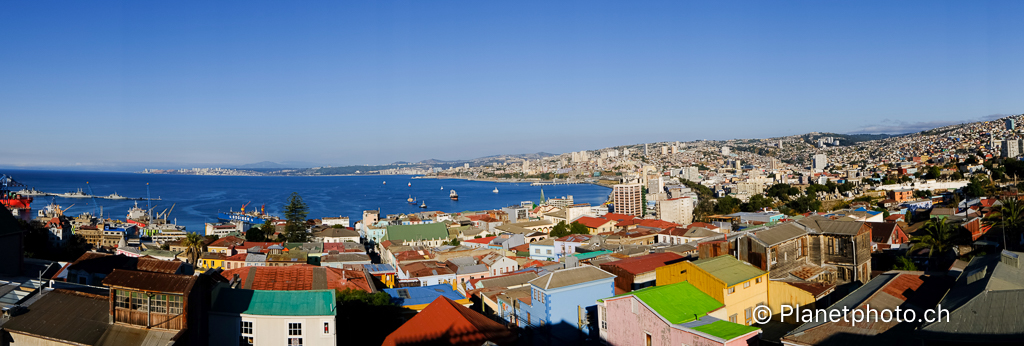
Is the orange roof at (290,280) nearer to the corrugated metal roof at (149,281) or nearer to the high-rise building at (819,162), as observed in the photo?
the corrugated metal roof at (149,281)

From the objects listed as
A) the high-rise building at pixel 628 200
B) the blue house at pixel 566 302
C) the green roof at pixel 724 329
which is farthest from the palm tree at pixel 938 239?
the high-rise building at pixel 628 200

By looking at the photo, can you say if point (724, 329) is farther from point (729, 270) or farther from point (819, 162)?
point (819, 162)

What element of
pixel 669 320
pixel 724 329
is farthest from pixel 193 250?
pixel 724 329

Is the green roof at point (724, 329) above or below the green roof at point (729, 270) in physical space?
below

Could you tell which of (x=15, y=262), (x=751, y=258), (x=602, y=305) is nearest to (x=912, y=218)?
(x=751, y=258)

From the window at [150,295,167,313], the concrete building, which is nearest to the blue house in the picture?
the window at [150,295,167,313]

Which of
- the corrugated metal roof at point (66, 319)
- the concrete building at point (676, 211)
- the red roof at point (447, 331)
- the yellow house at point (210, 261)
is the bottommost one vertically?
the concrete building at point (676, 211)

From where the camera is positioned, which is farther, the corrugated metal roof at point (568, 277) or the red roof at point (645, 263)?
the red roof at point (645, 263)
